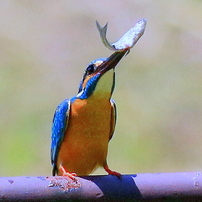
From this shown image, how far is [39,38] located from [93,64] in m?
8.15

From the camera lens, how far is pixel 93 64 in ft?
11.6

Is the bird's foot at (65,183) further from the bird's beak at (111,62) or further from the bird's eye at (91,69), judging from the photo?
the bird's eye at (91,69)

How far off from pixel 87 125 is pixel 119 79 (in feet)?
21.7

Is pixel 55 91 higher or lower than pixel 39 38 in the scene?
lower

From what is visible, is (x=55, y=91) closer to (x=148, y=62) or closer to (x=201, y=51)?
(x=148, y=62)

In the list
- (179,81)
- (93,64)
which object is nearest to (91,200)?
(93,64)

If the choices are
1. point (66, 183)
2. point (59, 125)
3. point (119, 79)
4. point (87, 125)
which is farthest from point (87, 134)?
point (119, 79)

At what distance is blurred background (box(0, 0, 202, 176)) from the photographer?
9.24 meters

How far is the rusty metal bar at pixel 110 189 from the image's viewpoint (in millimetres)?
2615

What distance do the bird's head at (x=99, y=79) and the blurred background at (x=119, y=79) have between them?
4.90 m

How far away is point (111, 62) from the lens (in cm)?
333

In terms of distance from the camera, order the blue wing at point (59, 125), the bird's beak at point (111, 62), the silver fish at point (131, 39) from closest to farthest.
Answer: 1. the silver fish at point (131, 39)
2. the bird's beak at point (111, 62)
3. the blue wing at point (59, 125)

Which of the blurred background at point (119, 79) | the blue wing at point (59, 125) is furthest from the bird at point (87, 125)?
the blurred background at point (119, 79)

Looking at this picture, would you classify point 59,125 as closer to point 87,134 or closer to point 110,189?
point 87,134
